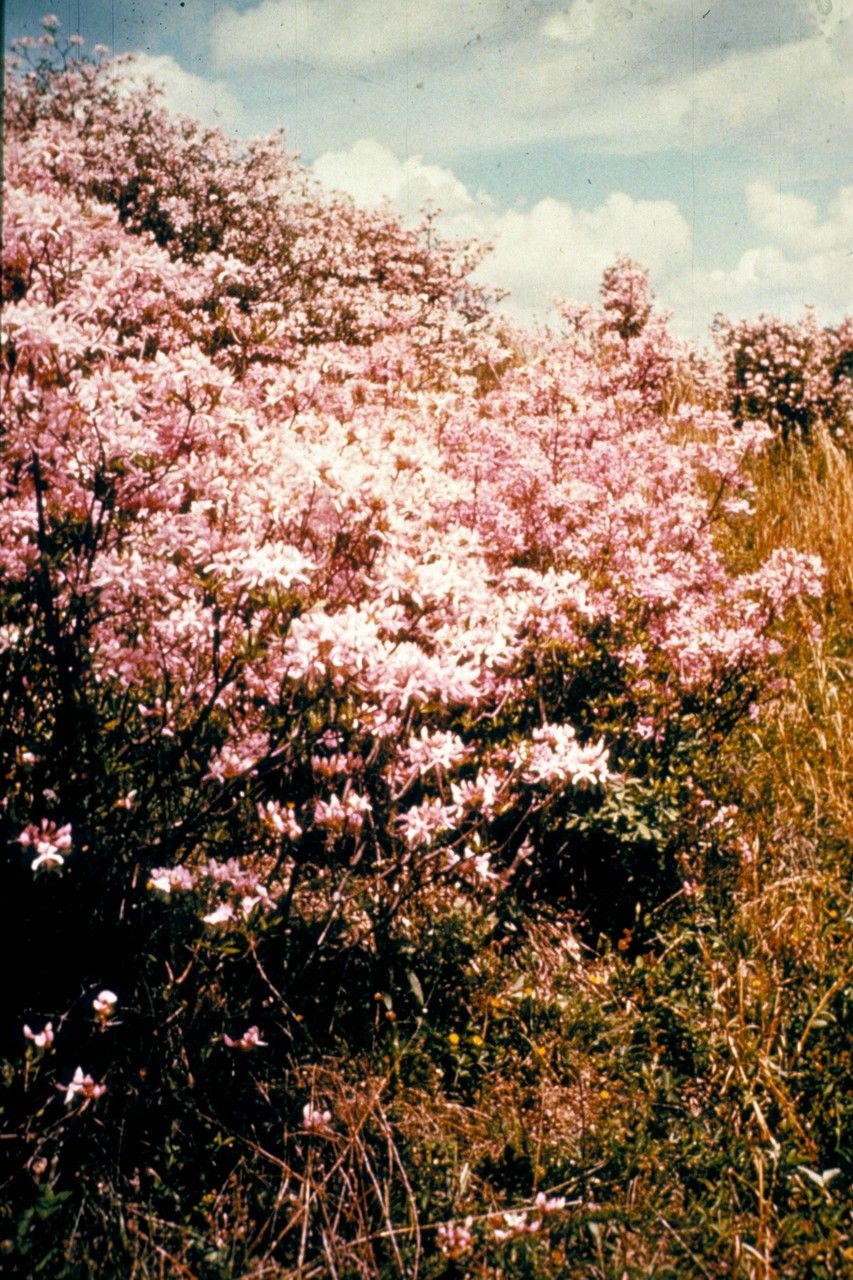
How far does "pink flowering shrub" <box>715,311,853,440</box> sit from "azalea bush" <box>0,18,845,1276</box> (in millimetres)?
7900

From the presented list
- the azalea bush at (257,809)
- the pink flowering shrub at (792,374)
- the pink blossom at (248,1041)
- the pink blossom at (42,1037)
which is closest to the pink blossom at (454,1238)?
the azalea bush at (257,809)

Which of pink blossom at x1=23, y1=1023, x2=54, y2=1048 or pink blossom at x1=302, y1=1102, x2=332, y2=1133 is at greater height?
pink blossom at x1=23, y1=1023, x2=54, y2=1048

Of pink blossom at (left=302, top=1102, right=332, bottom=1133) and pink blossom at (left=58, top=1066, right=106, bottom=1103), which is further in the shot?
pink blossom at (left=302, top=1102, right=332, bottom=1133)

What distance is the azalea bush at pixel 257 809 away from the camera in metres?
2.16

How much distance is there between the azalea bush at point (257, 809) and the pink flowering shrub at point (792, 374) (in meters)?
7.90

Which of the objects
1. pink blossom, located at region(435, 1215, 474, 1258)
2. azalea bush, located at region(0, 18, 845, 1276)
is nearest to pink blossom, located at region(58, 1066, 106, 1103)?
azalea bush, located at region(0, 18, 845, 1276)

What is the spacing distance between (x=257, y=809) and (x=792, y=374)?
1020 cm

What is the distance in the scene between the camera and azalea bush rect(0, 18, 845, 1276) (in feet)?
7.07

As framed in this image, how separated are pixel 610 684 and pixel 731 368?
9.02 metres

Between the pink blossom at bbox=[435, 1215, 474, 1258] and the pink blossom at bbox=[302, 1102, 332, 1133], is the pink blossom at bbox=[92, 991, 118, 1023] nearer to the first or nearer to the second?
the pink blossom at bbox=[302, 1102, 332, 1133]

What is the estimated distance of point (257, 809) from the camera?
251 centimetres

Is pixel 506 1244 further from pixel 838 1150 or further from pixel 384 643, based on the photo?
pixel 384 643

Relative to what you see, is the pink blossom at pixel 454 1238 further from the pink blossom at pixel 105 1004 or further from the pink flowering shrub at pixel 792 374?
the pink flowering shrub at pixel 792 374

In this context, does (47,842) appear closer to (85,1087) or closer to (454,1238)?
(85,1087)
